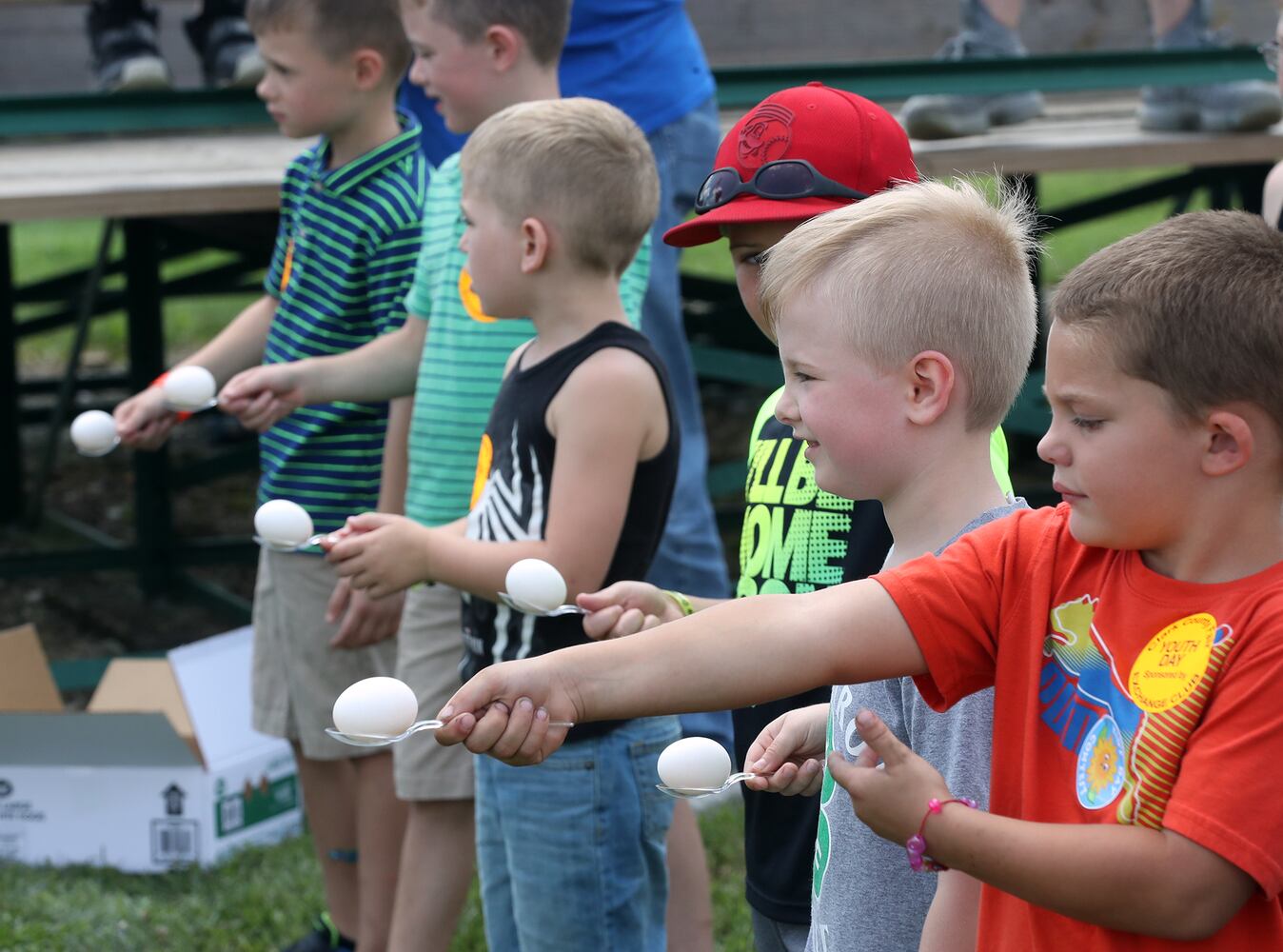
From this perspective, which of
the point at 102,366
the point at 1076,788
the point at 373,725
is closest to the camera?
the point at 1076,788

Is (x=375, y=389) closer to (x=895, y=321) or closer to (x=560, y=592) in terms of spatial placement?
(x=560, y=592)

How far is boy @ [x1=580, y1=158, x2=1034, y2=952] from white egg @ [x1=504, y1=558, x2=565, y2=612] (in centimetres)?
11

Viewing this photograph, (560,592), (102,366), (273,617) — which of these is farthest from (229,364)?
(102,366)

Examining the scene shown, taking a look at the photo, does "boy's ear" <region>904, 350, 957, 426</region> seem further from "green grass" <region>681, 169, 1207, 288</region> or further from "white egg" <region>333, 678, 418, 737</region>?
"green grass" <region>681, 169, 1207, 288</region>

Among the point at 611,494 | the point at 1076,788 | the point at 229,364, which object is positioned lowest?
the point at 229,364

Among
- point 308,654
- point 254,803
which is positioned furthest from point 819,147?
point 254,803

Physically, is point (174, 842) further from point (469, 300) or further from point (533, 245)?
point (533, 245)

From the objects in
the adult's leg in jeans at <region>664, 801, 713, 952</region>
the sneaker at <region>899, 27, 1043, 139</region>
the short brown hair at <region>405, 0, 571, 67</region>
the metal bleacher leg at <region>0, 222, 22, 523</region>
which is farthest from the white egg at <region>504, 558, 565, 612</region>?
the metal bleacher leg at <region>0, 222, 22, 523</region>

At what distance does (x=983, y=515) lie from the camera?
1.69 metres

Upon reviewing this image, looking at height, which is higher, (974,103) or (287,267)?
(974,103)

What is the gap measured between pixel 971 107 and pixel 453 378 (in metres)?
2.48

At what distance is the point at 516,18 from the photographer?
3100 mm

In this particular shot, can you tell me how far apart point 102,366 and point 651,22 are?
6624 mm

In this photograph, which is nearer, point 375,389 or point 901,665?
point 901,665
